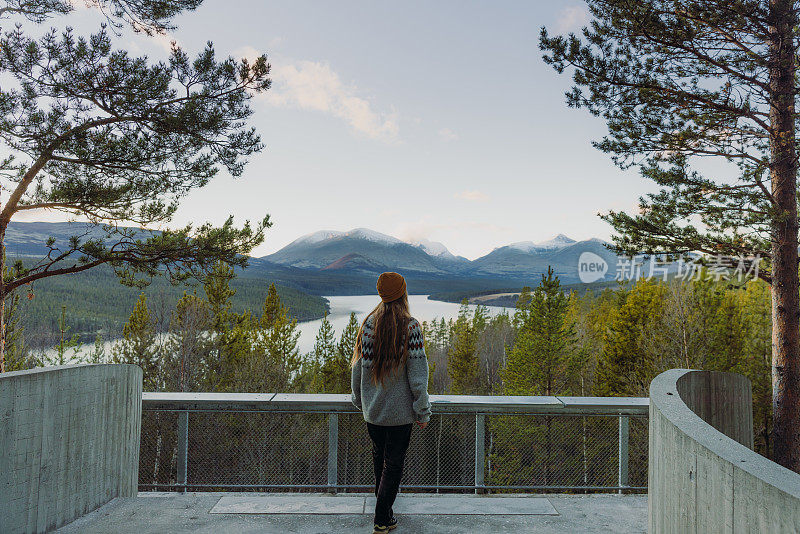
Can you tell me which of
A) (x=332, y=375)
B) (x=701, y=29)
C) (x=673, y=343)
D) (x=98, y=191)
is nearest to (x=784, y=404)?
(x=701, y=29)

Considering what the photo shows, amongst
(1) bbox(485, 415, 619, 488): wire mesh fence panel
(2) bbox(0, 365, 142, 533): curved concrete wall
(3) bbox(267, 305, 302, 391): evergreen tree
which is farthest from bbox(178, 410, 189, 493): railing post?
(3) bbox(267, 305, 302, 391): evergreen tree

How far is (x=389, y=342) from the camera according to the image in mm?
3533

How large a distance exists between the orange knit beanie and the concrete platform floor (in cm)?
180

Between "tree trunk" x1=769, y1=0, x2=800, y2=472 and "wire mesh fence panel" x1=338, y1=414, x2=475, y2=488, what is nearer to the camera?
"wire mesh fence panel" x1=338, y1=414, x2=475, y2=488

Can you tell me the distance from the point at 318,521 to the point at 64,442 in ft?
6.71

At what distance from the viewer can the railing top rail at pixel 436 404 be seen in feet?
15.5

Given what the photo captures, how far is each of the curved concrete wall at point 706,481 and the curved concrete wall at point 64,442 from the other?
162 inches

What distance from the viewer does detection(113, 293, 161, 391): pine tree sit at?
2823cm

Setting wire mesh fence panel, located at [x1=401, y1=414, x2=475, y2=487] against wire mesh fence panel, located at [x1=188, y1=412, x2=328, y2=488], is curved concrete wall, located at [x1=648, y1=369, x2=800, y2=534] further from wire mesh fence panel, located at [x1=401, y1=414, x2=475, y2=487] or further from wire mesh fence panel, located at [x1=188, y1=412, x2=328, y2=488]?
wire mesh fence panel, located at [x1=188, y1=412, x2=328, y2=488]

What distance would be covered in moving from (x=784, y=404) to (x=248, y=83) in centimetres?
1126

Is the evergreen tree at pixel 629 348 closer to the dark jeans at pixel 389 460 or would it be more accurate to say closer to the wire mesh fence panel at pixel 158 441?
the wire mesh fence panel at pixel 158 441

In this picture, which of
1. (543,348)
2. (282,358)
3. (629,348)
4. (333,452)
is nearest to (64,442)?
(333,452)

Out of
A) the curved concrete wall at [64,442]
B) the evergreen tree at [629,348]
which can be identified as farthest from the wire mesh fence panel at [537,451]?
the curved concrete wall at [64,442]

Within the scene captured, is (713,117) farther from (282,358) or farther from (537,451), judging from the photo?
(282,358)
